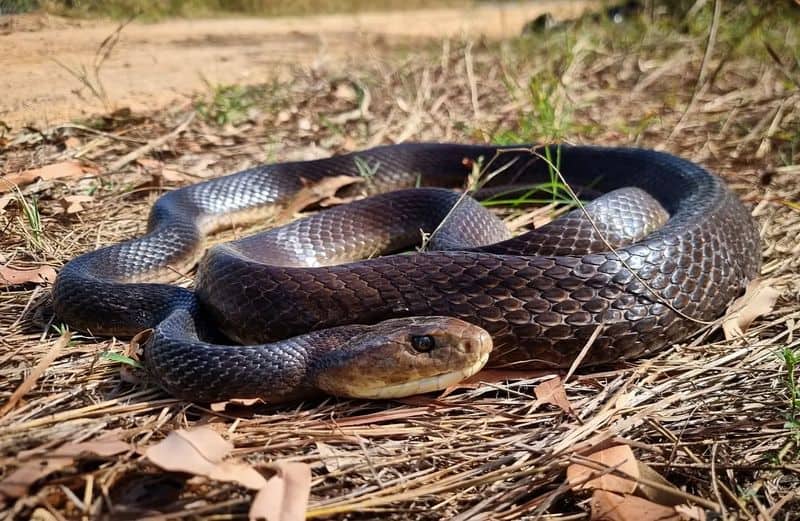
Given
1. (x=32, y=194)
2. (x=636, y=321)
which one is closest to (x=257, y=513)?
(x=636, y=321)

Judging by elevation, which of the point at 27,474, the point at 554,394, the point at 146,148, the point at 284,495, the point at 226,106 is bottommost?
the point at 554,394

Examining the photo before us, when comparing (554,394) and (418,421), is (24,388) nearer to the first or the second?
(418,421)

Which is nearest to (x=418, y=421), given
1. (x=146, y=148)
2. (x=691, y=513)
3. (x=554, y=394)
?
(x=554, y=394)

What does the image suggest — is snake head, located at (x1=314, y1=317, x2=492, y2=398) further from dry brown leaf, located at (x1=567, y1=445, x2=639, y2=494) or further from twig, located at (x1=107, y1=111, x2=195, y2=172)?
twig, located at (x1=107, y1=111, x2=195, y2=172)

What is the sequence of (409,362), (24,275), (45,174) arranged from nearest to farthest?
(409,362) < (24,275) < (45,174)

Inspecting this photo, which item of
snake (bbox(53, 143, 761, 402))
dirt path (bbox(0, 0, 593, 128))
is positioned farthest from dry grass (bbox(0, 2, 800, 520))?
dirt path (bbox(0, 0, 593, 128))

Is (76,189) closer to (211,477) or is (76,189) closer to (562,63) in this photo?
(211,477)
